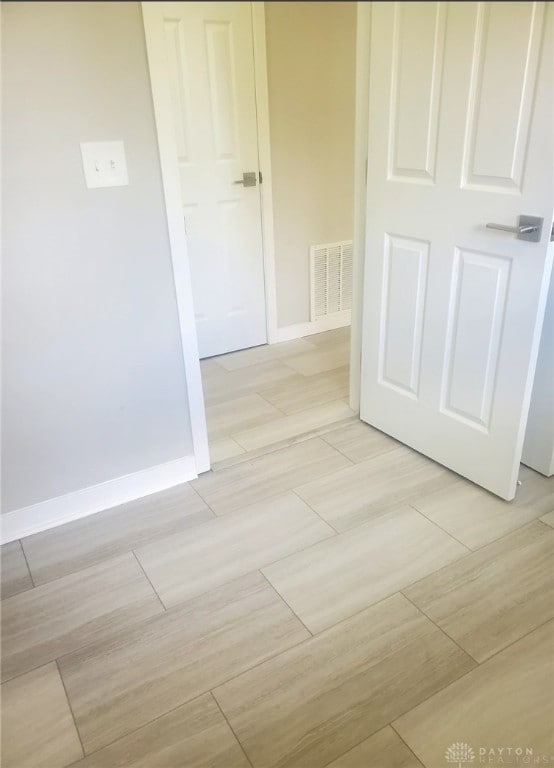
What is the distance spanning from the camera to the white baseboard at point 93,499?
177 cm

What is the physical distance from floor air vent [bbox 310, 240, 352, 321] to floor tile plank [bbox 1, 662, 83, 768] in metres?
2.34

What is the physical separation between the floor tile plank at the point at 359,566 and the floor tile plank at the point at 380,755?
31cm

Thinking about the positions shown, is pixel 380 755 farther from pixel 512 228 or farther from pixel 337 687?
pixel 512 228

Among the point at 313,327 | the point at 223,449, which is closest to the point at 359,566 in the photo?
the point at 223,449

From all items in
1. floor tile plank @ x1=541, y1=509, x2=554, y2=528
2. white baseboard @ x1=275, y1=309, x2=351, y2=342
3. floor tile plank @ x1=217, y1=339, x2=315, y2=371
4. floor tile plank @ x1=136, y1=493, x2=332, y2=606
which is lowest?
floor tile plank @ x1=136, y1=493, x2=332, y2=606

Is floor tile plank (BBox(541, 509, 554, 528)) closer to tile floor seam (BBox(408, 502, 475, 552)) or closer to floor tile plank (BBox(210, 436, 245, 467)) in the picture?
tile floor seam (BBox(408, 502, 475, 552))

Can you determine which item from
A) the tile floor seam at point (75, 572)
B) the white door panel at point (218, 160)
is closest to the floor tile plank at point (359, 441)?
the white door panel at point (218, 160)

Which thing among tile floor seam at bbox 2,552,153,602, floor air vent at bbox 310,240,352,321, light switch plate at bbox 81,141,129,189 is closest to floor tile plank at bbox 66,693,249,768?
tile floor seam at bbox 2,552,153,602

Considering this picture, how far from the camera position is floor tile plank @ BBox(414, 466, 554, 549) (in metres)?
1.75

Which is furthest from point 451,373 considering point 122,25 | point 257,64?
point 122,25

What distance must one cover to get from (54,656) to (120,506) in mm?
590

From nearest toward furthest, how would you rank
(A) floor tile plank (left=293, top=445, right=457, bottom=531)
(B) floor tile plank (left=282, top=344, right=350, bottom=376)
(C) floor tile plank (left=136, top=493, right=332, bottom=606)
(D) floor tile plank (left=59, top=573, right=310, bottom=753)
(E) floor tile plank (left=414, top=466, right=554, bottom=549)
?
(D) floor tile plank (left=59, top=573, right=310, bottom=753) → (C) floor tile plank (left=136, top=493, right=332, bottom=606) → (E) floor tile plank (left=414, top=466, right=554, bottom=549) → (A) floor tile plank (left=293, top=445, right=457, bottom=531) → (B) floor tile plank (left=282, top=344, right=350, bottom=376)

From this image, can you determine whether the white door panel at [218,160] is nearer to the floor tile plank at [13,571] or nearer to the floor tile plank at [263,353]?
the floor tile plank at [263,353]

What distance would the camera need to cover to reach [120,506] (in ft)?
6.34
